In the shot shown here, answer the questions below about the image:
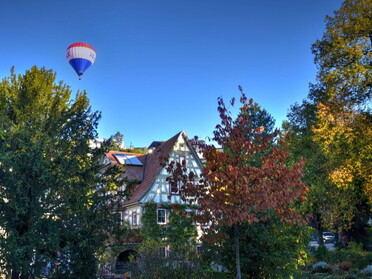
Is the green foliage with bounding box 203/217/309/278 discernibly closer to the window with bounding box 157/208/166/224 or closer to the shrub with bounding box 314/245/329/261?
the shrub with bounding box 314/245/329/261

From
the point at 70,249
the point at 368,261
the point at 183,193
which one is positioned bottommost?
the point at 368,261

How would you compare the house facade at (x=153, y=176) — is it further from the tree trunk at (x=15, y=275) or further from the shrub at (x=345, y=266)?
the tree trunk at (x=15, y=275)

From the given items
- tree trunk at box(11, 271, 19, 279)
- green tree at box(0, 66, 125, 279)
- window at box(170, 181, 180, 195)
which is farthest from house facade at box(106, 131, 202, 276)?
window at box(170, 181, 180, 195)

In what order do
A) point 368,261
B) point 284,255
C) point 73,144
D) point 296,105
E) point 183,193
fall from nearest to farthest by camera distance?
point 183,193
point 284,255
point 73,144
point 368,261
point 296,105

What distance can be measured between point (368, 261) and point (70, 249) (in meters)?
17.1

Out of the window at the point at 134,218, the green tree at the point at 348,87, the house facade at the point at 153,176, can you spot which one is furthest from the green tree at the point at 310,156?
the window at the point at 134,218

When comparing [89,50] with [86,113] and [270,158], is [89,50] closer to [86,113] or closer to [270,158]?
[86,113]

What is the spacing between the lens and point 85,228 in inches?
465

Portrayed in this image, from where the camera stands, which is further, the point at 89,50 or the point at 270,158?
the point at 89,50

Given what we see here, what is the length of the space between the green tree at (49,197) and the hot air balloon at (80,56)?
47.6ft

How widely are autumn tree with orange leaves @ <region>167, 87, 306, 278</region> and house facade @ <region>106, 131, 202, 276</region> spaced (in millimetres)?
15004

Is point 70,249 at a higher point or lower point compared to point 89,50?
lower

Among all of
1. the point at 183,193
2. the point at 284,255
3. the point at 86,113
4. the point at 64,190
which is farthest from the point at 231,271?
the point at 86,113

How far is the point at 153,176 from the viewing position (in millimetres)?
27875
